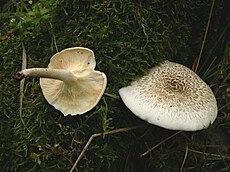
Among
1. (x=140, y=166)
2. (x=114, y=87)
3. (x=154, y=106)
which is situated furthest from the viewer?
(x=140, y=166)

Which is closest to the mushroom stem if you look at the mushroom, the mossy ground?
the mushroom

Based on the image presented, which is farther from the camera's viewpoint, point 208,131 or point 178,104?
point 208,131

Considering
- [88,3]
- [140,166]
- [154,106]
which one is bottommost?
[140,166]

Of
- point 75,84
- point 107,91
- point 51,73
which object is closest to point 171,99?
point 107,91

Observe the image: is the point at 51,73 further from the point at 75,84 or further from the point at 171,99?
the point at 171,99

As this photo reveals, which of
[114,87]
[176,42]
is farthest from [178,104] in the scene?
[176,42]

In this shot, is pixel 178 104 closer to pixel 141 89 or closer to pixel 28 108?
pixel 141 89
